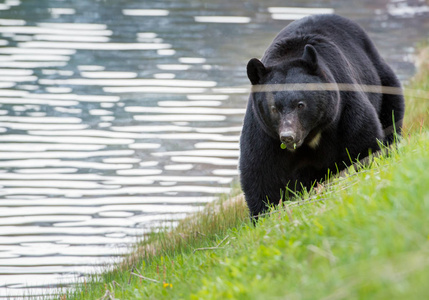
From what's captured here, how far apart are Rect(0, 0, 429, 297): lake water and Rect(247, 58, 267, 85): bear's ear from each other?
10.1 ft

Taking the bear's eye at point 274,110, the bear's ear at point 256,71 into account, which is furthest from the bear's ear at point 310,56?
the bear's eye at point 274,110

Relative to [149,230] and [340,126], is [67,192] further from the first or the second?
[340,126]

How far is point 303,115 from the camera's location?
5660mm

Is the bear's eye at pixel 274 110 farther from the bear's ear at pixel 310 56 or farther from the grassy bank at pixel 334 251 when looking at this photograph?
the grassy bank at pixel 334 251

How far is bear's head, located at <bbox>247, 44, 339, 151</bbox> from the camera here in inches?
222

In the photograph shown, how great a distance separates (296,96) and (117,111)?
764cm

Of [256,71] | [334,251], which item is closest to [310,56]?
[256,71]

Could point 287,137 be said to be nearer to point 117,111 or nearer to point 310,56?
point 310,56

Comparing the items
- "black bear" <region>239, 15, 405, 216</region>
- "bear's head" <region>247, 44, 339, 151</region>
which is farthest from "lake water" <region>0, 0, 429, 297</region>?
"bear's head" <region>247, 44, 339, 151</region>

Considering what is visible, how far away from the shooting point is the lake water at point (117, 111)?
888 cm

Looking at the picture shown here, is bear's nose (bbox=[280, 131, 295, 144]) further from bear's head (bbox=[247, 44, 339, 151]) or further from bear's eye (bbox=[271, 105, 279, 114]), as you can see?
bear's eye (bbox=[271, 105, 279, 114])

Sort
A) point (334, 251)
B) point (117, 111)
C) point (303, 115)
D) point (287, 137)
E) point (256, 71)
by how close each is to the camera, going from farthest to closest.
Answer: point (117, 111), point (256, 71), point (303, 115), point (287, 137), point (334, 251)

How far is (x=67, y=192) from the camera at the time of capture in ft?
32.4

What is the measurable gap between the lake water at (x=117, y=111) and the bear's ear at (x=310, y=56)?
348cm
